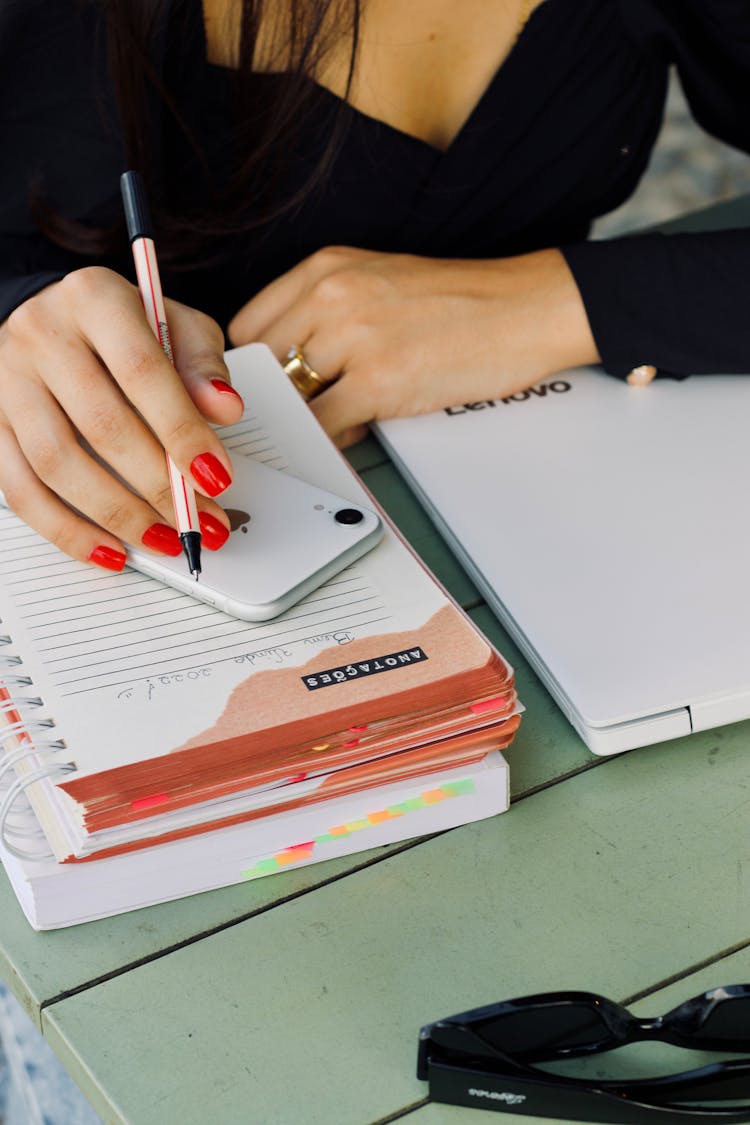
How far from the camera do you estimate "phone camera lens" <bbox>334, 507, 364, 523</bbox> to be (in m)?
0.64

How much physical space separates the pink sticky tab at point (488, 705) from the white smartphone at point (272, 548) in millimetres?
111

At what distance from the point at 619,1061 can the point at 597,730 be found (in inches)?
6.6

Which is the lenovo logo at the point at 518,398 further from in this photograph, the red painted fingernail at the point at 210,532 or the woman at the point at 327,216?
the red painted fingernail at the point at 210,532

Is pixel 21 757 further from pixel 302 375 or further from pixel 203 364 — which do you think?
pixel 302 375

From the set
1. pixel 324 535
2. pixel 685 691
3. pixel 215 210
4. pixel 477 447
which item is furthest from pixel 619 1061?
pixel 215 210

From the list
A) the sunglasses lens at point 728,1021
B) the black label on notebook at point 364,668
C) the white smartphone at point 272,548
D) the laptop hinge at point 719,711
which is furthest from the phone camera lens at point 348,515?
the sunglasses lens at point 728,1021

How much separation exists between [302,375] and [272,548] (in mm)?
252

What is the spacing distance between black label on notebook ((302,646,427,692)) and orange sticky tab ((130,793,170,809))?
0.28 ft

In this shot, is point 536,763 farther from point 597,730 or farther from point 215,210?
point 215,210

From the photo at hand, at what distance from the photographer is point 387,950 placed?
525mm

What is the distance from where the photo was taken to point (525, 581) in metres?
0.67

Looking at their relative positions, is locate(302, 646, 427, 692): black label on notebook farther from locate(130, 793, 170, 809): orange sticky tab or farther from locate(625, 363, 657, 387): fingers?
locate(625, 363, 657, 387): fingers

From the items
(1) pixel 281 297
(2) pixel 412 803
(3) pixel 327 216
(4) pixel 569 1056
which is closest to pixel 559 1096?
(4) pixel 569 1056

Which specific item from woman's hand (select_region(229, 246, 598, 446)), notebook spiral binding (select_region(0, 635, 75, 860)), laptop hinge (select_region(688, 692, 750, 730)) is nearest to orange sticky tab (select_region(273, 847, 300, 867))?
notebook spiral binding (select_region(0, 635, 75, 860))
